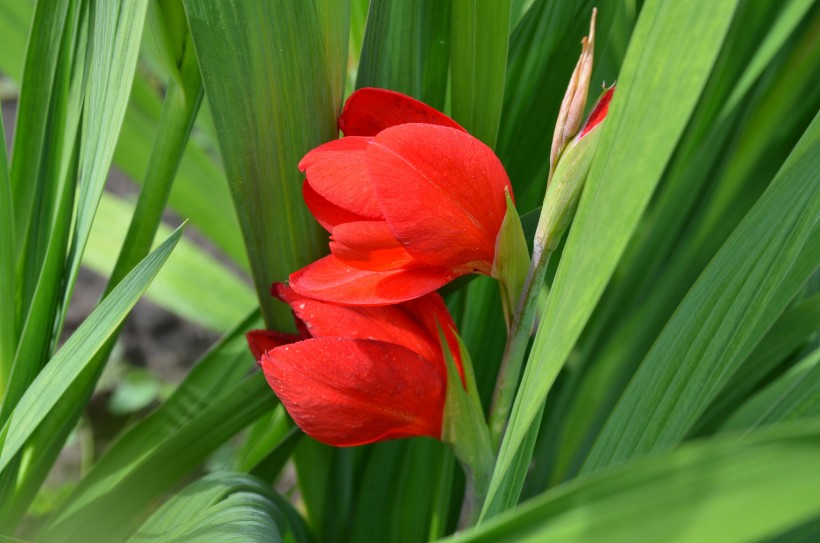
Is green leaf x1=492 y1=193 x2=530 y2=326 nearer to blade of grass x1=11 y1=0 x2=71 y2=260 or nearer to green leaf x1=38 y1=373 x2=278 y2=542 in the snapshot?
green leaf x1=38 y1=373 x2=278 y2=542

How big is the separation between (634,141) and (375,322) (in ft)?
0.70

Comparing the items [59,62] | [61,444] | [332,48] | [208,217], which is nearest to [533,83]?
[332,48]

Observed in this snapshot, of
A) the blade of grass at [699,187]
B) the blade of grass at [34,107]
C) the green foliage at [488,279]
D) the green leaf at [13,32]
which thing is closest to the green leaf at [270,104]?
the green foliage at [488,279]

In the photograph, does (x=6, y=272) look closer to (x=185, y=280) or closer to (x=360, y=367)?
(x=360, y=367)

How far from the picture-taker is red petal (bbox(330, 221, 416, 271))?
43 centimetres

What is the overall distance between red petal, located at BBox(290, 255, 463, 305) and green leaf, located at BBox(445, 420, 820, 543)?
0.66 ft

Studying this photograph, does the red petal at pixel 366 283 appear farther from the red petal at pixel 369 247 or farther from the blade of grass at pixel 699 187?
the blade of grass at pixel 699 187

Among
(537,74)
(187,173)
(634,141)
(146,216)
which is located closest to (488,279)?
(537,74)

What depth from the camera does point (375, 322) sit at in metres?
0.47

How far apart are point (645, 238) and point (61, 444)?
0.52 m

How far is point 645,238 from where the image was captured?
0.75 meters

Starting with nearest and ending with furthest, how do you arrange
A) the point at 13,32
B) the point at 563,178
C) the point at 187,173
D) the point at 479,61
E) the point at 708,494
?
the point at 708,494
the point at 563,178
the point at 479,61
the point at 13,32
the point at 187,173

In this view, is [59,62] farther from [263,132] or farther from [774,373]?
[774,373]

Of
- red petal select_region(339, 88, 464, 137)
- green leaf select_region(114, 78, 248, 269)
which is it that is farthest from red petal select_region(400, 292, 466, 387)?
green leaf select_region(114, 78, 248, 269)
